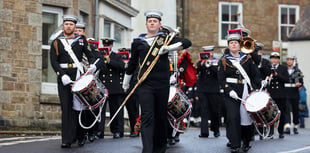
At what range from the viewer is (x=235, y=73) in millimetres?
14453

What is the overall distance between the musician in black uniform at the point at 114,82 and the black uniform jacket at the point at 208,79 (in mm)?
2005

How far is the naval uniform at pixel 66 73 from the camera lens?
14023mm

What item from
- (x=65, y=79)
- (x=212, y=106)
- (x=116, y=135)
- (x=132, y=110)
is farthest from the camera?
(x=212, y=106)

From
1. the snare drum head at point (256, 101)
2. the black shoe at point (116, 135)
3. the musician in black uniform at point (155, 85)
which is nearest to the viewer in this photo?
the musician in black uniform at point (155, 85)

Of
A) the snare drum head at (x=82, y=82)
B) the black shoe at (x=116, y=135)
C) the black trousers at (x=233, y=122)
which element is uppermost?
the snare drum head at (x=82, y=82)

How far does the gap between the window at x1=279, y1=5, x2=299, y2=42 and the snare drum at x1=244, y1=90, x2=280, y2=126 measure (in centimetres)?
2543

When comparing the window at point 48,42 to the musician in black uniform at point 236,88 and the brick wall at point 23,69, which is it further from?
the musician in black uniform at point 236,88

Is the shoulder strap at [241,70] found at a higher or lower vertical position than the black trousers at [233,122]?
higher

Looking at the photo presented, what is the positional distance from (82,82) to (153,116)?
7.83 feet

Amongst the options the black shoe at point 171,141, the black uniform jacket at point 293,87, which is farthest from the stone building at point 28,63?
the black uniform jacket at point 293,87

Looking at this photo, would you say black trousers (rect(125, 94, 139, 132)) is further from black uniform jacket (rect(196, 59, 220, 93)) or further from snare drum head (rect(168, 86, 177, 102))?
snare drum head (rect(168, 86, 177, 102))

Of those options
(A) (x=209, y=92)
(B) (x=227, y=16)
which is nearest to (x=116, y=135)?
(A) (x=209, y=92)

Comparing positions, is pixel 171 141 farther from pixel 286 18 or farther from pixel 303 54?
pixel 286 18

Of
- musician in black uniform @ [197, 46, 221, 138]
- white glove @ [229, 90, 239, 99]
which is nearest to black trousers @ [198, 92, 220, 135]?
musician in black uniform @ [197, 46, 221, 138]
